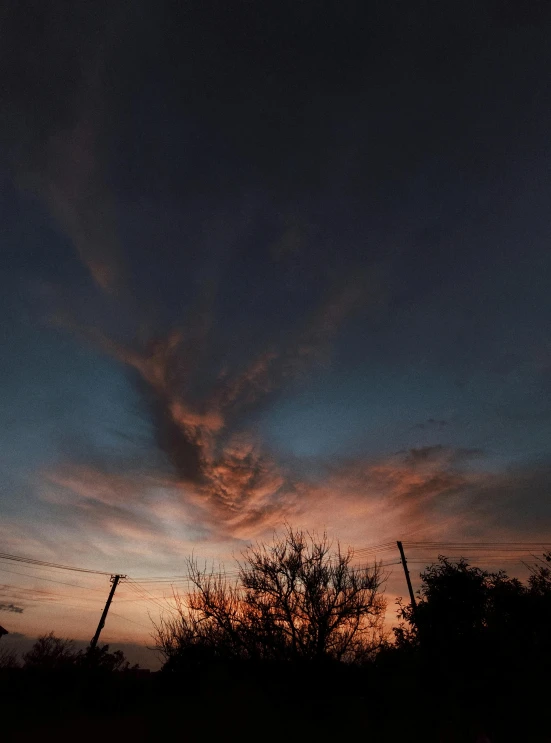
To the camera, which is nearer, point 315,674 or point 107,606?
point 315,674

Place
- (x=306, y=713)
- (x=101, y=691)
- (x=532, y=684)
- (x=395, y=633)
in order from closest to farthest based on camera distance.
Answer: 1. (x=306, y=713)
2. (x=532, y=684)
3. (x=101, y=691)
4. (x=395, y=633)

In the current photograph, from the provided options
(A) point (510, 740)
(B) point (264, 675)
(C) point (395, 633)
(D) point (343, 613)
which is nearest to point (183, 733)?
(B) point (264, 675)

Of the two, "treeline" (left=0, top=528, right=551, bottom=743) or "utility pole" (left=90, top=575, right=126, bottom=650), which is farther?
"utility pole" (left=90, top=575, right=126, bottom=650)

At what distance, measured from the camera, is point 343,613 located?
15.0 m

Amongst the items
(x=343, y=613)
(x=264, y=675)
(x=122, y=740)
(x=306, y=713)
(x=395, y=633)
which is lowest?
(x=122, y=740)

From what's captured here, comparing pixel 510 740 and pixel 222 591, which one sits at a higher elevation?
pixel 222 591

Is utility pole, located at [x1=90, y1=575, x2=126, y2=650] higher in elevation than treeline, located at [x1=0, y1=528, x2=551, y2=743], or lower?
higher

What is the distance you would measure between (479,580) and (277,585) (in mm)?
18900

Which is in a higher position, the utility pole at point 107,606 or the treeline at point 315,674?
the utility pole at point 107,606

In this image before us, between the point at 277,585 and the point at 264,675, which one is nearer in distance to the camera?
the point at 264,675

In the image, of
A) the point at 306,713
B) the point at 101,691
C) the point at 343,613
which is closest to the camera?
the point at 306,713

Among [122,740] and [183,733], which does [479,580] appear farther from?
[122,740]

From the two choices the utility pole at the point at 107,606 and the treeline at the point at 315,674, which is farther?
the utility pole at the point at 107,606

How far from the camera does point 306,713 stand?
13.0 m
